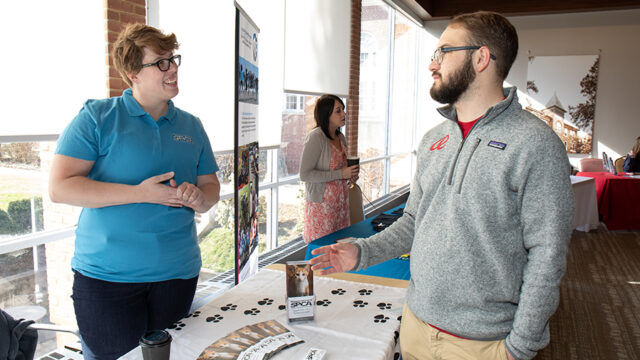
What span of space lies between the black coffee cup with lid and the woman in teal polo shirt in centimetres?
47

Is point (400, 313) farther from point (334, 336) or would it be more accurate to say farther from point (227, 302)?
point (227, 302)

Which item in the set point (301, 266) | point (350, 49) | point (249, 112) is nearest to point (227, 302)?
point (301, 266)

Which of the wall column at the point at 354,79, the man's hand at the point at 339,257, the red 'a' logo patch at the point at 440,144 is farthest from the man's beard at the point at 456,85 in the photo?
the wall column at the point at 354,79

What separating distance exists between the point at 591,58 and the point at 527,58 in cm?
105

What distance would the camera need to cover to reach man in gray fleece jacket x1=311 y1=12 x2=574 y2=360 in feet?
3.48

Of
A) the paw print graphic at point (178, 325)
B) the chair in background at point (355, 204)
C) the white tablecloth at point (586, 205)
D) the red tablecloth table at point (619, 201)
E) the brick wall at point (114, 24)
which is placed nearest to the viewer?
the paw print graphic at point (178, 325)

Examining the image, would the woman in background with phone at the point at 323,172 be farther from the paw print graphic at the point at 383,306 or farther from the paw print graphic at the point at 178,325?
the paw print graphic at the point at 178,325

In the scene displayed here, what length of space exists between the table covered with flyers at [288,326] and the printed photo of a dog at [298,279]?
0.09 meters

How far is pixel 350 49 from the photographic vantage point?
5.72 metres

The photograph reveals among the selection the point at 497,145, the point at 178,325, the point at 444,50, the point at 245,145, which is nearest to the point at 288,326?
the point at 178,325

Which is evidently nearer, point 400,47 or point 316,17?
point 316,17

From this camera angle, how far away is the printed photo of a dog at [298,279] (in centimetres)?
135

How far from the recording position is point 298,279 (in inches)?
53.3

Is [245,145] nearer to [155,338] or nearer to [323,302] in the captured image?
[323,302]
